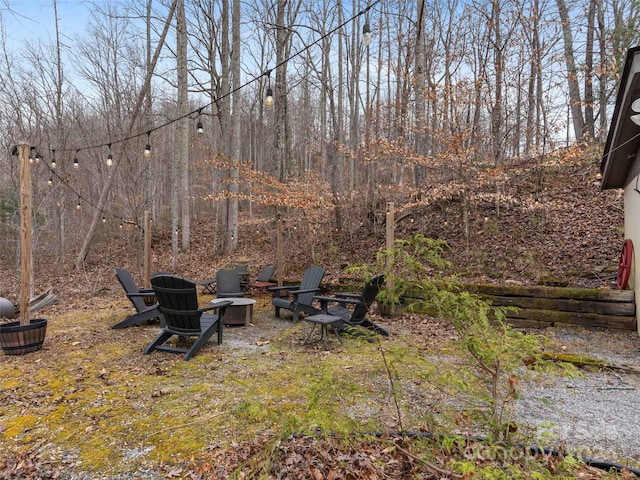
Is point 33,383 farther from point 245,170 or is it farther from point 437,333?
point 245,170

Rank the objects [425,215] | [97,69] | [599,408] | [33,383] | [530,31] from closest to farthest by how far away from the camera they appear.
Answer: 1. [599,408]
2. [33,383]
3. [530,31]
4. [425,215]
5. [97,69]

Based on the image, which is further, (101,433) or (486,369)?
(101,433)

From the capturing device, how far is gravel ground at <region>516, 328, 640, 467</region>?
233 centimetres

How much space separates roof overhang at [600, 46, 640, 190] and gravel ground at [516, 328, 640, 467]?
2.61 m

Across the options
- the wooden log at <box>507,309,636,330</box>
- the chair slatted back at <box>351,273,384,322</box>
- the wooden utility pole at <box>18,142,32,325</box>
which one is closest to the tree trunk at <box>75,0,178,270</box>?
the wooden utility pole at <box>18,142,32,325</box>

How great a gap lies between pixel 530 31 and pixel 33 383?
34.0 ft

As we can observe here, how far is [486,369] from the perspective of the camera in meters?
1.98

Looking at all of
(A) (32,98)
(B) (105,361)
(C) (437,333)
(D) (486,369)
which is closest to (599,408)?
(D) (486,369)

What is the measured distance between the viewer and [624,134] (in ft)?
15.1

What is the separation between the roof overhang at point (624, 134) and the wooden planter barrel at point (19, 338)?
6.91 m

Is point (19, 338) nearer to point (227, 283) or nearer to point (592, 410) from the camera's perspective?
point (227, 283)

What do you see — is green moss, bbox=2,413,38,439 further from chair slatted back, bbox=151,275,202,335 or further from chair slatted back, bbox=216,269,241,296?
chair slatted back, bbox=216,269,241,296

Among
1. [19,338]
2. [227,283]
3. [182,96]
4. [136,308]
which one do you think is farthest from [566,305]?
[182,96]

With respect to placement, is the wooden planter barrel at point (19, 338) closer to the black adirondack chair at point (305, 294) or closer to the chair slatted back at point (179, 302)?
the chair slatted back at point (179, 302)
